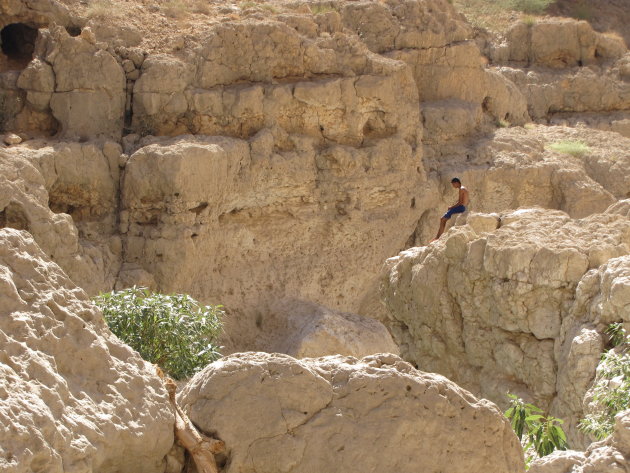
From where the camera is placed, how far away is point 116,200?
13.6m

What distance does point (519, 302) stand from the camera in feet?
28.3

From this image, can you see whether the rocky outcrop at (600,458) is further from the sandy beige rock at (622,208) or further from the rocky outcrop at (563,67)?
the rocky outcrop at (563,67)

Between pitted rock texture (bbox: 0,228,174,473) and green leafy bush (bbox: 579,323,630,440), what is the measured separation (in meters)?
3.12

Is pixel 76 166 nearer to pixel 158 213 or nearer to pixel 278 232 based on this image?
pixel 158 213

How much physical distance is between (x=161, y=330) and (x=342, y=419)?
3116 mm

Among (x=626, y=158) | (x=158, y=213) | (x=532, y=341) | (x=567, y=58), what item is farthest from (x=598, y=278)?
(x=567, y=58)

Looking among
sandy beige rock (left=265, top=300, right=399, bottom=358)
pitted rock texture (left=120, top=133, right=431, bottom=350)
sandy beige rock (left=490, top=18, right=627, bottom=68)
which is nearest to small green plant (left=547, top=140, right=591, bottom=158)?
pitted rock texture (left=120, top=133, right=431, bottom=350)

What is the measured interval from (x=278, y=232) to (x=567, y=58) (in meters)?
10.8

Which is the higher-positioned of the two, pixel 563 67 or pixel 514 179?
pixel 563 67

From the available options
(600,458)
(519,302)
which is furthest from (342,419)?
(519,302)

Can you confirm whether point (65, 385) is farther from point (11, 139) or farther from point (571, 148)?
point (571, 148)

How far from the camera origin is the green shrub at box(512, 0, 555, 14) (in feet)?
89.0

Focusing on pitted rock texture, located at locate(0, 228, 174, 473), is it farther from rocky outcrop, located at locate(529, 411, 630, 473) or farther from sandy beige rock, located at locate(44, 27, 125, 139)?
sandy beige rock, located at locate(44, 27, 125, 139)

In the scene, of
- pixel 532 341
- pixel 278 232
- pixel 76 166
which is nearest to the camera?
pixel 532 341
